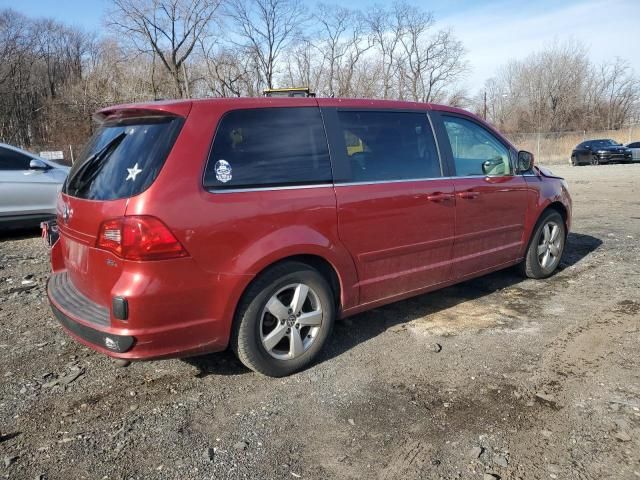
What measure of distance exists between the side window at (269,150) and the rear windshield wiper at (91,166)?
25.9 inches

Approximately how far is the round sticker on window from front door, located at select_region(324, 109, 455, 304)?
2.57 feet

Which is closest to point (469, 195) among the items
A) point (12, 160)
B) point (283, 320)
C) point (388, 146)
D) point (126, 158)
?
point (388, 146)

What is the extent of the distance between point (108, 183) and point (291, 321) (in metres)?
1.40

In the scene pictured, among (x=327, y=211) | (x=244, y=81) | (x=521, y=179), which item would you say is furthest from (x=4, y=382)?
(x=244, y=81)

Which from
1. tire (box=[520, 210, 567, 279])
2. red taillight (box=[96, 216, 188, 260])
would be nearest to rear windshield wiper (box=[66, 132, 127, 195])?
red taillight (box=[96, 216, 188, 260])

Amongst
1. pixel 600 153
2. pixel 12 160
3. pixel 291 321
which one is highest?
pixel 600 153

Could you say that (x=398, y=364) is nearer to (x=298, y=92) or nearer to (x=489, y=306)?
(x=489, y=306)

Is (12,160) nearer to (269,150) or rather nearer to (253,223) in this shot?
(269,150)

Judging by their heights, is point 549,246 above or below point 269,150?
below

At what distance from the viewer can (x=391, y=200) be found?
377cm

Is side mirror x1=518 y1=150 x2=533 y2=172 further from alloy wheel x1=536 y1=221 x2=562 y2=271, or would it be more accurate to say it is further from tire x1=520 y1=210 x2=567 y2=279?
alloy wheel x1=536 y1=221 x2=562 y2=271

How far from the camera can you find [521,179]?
5.01 metres

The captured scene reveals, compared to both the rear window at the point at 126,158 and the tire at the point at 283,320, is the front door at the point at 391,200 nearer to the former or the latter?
the tire at the point at 283,320

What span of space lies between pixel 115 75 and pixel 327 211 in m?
40.4
